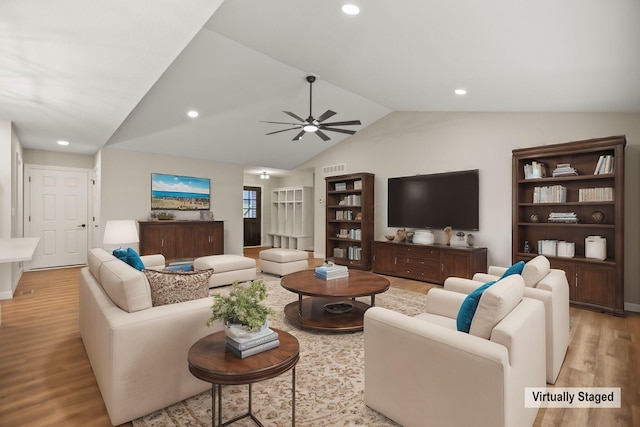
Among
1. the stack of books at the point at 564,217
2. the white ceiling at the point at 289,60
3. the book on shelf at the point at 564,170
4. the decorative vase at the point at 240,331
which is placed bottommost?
the decorative vase at the point at 240,331

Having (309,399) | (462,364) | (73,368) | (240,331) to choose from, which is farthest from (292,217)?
(462,364)

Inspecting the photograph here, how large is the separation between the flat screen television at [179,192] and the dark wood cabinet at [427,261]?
13.8 ft

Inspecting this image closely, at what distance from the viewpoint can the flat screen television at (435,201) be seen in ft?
17.8

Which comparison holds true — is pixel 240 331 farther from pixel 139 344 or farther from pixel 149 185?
pixel 149 185

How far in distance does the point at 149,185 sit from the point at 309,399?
616 centimetres

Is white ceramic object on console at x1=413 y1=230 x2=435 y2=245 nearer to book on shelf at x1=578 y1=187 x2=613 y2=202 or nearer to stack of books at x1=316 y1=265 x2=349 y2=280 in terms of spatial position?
book on shelf at x1=578 y1=187 x2=613 y2=202

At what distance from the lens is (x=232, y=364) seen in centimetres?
154

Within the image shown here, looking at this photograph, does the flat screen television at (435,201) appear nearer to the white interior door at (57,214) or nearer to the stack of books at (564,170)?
the stack of books at (564,170)

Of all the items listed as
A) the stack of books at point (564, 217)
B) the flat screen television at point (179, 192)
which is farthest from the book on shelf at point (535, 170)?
the flat screen television at point (179, 192)

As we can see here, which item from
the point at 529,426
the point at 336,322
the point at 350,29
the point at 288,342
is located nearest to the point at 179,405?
the point at 288,342

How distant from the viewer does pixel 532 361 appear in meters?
1.78

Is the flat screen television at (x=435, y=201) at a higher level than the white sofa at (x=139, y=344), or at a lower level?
higher

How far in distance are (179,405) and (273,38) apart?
3661mm

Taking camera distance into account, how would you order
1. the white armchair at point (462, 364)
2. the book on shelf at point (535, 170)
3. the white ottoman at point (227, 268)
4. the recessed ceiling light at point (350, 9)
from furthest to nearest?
1. the white ottoman at point (227, 268)
2. the book on shelf at point (535, 170)
3. the recessed ceiling light at point (350, 9)
4. the white armchair at point (462, 364)
